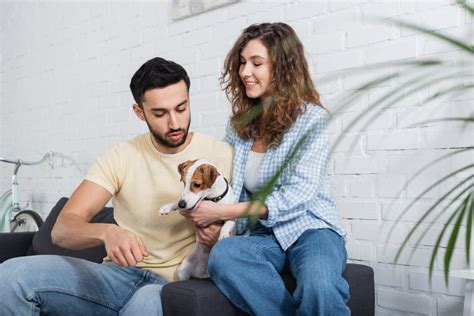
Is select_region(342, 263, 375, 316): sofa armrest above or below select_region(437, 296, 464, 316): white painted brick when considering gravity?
above

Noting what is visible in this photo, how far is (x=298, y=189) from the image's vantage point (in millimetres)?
1918

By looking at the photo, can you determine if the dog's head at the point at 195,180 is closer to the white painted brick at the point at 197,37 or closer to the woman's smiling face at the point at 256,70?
the woman's smiling face at the point at 256,70

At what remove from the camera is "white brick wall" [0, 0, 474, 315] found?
Answer: 88.1 inches

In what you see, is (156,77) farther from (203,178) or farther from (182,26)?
(182,26)

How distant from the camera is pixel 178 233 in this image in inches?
80.0

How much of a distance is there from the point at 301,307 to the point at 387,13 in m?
1.15

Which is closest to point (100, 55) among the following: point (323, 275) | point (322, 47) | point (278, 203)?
point (322, 47)

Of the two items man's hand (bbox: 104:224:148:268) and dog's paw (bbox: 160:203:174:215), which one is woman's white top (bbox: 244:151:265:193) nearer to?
dog's paw (bbox: 160:203:174:215)

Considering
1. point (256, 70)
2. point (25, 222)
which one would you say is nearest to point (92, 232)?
point (256, 70)

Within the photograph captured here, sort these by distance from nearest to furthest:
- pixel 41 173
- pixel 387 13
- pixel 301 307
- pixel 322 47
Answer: pixel 301 307 < pixel 387 13 < pixel 322 47 < pixel 41 173

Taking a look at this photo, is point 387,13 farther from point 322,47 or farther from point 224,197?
point 224,197

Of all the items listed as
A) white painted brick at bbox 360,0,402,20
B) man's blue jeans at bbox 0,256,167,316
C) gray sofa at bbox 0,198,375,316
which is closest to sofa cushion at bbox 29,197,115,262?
gray sofa at bbox 0,198,375,316

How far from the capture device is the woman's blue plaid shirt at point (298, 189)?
6.28ft

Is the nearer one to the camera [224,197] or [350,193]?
[224,197]
